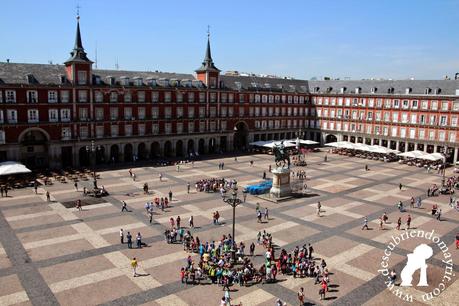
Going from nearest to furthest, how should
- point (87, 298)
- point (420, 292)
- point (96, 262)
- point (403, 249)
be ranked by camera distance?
1. point (87, 298)
2. point (420, 292)
3. point (96, 262)
4. point (403, 249)

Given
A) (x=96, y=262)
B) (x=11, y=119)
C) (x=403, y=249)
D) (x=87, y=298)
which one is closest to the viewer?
(x=87, y=298)

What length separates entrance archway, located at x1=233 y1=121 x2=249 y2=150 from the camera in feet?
A: 292

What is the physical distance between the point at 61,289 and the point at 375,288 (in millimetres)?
19910

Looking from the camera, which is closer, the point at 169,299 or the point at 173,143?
the point at 169,299

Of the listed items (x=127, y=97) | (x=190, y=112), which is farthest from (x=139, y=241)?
(x=190, y=112)

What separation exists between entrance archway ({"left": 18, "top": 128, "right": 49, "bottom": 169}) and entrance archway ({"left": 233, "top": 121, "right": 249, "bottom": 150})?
4086 cm

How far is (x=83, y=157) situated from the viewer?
65750 mm

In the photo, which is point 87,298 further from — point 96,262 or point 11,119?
point 11,119

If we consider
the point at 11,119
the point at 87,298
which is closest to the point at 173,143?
the point at 11,119

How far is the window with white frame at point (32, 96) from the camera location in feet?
190

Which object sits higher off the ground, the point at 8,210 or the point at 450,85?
the point at 450,85

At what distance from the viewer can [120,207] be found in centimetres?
4222

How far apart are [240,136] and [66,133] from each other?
132ft

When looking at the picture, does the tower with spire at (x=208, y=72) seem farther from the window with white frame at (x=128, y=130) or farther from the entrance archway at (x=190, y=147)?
the window with white frame at (x=128, y=130)
